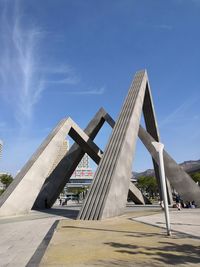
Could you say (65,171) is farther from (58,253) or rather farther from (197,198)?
(58,253)

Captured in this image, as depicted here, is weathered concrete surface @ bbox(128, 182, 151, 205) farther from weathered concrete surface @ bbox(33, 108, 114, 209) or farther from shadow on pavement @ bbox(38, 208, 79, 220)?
shadow on pavement @ bbox(38, 208, 79, 220)

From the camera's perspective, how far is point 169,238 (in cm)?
922

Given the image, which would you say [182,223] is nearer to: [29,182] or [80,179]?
[29,182]

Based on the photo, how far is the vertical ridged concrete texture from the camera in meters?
16.2

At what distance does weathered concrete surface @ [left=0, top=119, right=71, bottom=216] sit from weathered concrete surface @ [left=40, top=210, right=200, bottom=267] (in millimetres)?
10495

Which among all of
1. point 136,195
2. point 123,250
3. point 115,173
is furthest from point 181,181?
point 123,250

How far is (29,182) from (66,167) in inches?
338

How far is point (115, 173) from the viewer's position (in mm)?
17766

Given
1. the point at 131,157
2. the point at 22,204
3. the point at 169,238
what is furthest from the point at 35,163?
the point at 169,238

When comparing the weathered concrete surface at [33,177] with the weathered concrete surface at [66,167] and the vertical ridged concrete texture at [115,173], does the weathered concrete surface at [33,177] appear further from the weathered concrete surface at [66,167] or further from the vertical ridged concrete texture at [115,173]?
the vertical ridged concrete texture at [115,173]

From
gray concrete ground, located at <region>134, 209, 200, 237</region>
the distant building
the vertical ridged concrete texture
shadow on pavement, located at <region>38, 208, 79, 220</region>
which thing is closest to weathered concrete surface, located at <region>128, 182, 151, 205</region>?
shadow on pavement, located at <region>38, 208, 79, 220</region>

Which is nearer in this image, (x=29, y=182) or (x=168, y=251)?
(x=168, y=251)

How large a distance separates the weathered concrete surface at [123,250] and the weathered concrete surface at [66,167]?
18.4 metres

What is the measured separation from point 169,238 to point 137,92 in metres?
18.7
